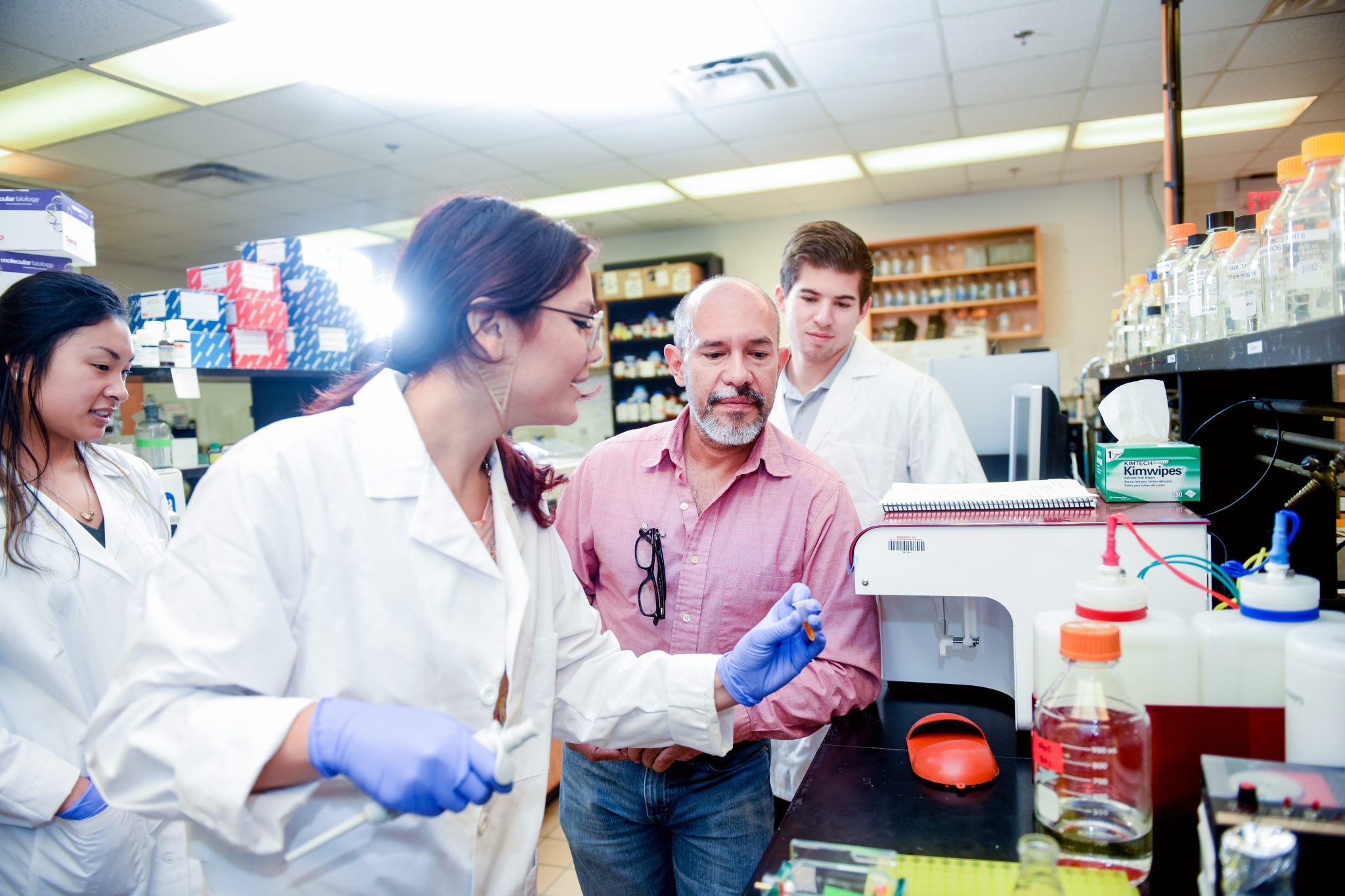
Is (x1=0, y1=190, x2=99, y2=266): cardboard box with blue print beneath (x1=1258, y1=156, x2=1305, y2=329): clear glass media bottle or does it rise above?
above

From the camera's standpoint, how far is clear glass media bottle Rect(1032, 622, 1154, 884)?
83cm

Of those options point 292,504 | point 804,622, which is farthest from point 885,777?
point 292,504

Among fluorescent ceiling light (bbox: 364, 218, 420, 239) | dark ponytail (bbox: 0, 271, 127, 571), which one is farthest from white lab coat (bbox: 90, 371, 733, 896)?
fluorescent ceiling light (bbox: 364, 218, 420, 239)

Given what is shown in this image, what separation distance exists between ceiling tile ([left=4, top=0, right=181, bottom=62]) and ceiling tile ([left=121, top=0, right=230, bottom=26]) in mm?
43

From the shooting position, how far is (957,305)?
21.2ft

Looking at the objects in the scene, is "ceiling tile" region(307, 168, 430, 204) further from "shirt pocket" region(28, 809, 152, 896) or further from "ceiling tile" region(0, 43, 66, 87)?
"shirt pocket" region(28, 809, 152, 896)

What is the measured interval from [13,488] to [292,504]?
1.14 meters

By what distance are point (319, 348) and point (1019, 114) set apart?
4.04m

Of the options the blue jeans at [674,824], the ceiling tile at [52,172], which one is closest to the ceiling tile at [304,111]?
the ceiling tile at [52,172]

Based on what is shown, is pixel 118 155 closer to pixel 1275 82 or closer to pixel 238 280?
pixel 238 280

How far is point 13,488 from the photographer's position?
162 centimetres

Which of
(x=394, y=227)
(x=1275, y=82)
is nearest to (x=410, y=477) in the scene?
(x=1275, y=82)

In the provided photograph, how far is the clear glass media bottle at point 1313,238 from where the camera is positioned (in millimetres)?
880

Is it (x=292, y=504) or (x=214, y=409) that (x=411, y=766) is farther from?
(x=214, y=409)
